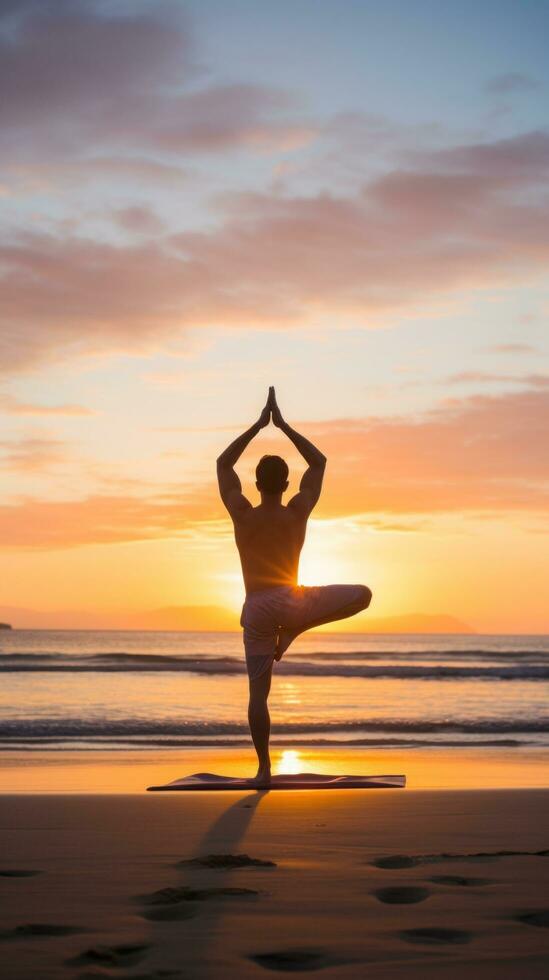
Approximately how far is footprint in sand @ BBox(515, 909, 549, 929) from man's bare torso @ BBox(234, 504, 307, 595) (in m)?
4.08

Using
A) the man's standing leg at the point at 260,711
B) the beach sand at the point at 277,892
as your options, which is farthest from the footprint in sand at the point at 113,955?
the man's standing leg at the point at 260,711

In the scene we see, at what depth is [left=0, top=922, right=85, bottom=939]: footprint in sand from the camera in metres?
3.14

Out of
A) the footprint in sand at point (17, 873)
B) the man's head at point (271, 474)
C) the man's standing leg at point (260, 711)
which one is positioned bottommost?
the footprint in sand at point (17, 873)

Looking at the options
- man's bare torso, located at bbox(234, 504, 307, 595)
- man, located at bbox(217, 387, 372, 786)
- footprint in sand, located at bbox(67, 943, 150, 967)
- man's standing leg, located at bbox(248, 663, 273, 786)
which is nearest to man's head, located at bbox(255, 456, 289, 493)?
man, located at bbox(217, 387, 372, 786)

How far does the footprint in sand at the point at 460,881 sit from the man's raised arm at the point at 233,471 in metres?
3.77

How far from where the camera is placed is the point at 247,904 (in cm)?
350

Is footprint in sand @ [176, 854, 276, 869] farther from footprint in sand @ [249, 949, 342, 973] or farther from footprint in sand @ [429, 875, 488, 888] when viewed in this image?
footprint in sand @ [249, 949, 342, 973]

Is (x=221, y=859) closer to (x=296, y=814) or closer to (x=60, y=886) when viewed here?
(x=60, y=886)

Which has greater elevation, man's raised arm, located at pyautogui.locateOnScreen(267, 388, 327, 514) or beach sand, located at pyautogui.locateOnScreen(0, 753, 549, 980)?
man's raised arm, located at pyautogui.locateOnScreen(267, 388, 327, 514)

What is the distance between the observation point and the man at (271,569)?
23.6 ft

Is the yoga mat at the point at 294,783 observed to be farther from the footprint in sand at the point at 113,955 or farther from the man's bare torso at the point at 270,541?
the footprint in sand at the point at 113,955

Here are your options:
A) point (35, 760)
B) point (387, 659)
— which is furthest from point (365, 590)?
point (387, 659)

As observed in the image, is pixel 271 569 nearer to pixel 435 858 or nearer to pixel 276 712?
pixel 435 858

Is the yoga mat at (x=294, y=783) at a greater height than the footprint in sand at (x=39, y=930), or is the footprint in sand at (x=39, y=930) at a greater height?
the yoga mat at (x=294, y=783)
